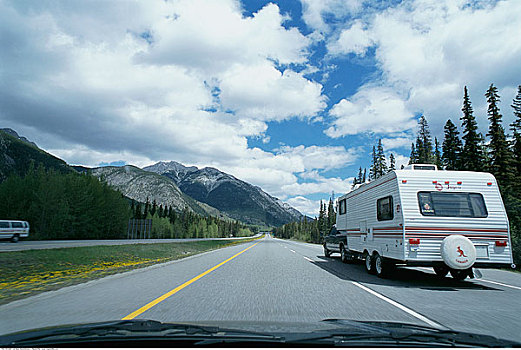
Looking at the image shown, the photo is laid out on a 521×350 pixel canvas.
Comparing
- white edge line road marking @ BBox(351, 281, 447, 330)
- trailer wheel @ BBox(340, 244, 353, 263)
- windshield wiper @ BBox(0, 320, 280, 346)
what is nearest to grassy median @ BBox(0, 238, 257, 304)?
windshield wiper @ BBox(0, 320, 280, 346)

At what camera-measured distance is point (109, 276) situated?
10.1 m

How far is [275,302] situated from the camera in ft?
22.6

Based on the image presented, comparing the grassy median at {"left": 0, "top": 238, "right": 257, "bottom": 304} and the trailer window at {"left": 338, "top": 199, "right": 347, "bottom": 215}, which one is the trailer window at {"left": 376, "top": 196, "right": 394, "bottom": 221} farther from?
the grassy median at {"left": 0, "top": 238, "right": 257, "bottom": 304}

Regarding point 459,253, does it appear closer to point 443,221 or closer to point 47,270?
point 443,221

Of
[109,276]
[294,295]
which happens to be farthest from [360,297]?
[109,276]

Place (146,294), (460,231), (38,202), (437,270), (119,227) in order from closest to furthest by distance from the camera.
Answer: (146,294) → (460,231) → (437,270) → (38,202) → (119,227)

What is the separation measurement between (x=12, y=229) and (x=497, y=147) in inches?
1928

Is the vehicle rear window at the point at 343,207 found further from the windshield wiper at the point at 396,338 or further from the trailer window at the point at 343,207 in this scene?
the windshield wiper at the point at 396,338

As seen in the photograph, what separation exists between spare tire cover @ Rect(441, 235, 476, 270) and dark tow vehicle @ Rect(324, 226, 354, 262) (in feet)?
22.5

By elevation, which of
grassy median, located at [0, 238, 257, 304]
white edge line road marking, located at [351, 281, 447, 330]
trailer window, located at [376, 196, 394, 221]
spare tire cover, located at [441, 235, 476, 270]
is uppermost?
trailer window, located at [376, 196, 394, 221]

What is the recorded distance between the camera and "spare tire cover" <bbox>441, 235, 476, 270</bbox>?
928 cm

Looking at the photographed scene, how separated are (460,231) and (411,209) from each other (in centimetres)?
155

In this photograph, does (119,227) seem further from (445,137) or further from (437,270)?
(437,270)

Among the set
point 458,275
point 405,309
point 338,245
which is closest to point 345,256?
point 338,245
